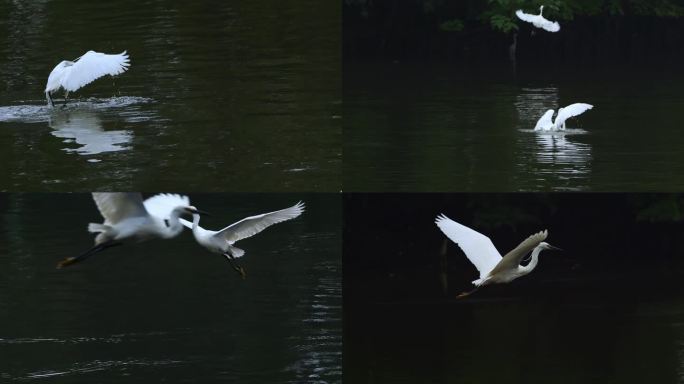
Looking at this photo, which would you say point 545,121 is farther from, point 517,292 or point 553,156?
point 517,292

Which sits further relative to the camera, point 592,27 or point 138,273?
point 592,27

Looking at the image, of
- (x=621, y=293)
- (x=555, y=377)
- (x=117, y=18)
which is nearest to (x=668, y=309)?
(x=621, y=293)

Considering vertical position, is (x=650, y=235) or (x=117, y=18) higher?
(x=117, y=18)

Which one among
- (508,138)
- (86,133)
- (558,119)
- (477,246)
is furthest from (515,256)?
(508,138)

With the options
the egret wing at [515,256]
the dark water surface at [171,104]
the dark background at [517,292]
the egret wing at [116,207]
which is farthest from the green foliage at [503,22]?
the egret wing at [116,207]

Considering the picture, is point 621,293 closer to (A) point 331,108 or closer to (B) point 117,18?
(A) point 331,108

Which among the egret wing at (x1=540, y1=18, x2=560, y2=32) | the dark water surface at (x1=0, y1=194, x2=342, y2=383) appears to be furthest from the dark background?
the egret wing at (x1=540, y1=18, x2=560, y2=32)
